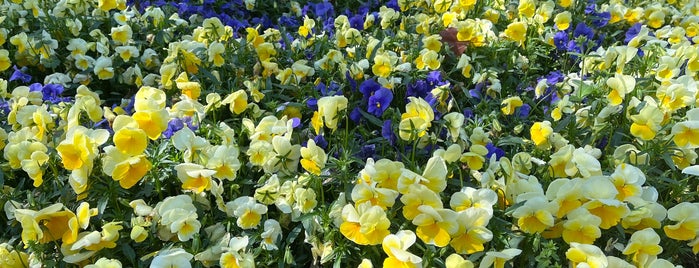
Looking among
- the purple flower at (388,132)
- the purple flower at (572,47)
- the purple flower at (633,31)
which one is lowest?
the purple flower at (633,31)

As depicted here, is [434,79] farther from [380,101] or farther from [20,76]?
[20,76]

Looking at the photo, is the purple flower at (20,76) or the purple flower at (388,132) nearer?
the purple flower at (388,132)

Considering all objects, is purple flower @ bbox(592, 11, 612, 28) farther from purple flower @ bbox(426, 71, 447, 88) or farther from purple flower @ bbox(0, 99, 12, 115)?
purple flower @ bbox(0, 99, 12, 115)

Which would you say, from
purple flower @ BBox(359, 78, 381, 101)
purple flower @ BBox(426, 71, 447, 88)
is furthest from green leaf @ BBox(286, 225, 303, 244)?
purple flower @ BBox(426, 71, 447, 88)

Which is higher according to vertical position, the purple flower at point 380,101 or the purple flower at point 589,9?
the purple flower at point 380,101

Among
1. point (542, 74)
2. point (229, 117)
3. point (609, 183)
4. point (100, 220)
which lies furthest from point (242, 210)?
point (542, 74)

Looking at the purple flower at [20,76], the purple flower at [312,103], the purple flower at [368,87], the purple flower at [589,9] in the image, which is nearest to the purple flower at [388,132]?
the purple flower at [368,87]

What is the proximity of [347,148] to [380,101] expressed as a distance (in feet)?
0.80

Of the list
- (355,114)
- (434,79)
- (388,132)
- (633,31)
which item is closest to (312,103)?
(355,114)

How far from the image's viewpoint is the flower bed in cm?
190

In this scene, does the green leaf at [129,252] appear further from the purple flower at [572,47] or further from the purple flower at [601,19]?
the purple flower at [601,19]

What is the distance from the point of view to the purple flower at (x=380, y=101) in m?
2.48

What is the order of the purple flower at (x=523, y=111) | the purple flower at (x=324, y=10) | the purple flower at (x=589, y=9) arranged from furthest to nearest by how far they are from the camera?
the purple flower at (x=324, y=10) < the purple flower at (x=589, y=9) < the purple flower at (x=523, y=111)

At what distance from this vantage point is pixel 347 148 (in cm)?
236
